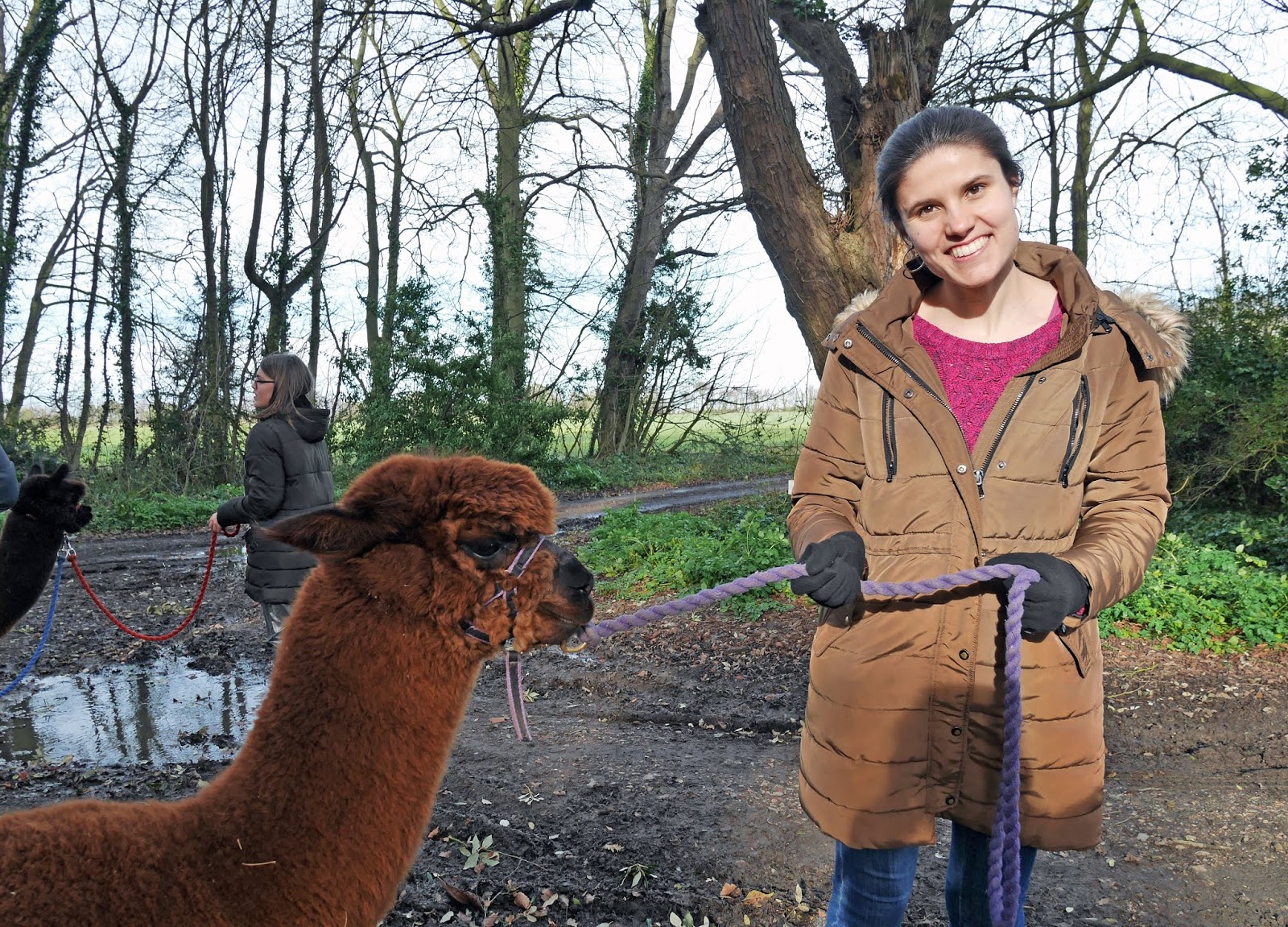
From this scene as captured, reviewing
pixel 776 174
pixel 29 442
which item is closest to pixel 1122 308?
pixel 776 174

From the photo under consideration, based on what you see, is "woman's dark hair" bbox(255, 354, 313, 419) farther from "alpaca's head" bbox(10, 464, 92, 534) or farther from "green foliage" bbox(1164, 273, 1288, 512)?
"green foliage" bbox(1164, 273, 1288, 512)

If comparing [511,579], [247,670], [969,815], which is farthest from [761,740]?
[247,670]

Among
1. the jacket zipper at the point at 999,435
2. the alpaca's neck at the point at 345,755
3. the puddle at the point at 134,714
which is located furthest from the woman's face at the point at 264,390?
the jacket zipper at the point at 999,435

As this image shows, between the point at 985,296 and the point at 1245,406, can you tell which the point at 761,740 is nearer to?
the point at 985,296

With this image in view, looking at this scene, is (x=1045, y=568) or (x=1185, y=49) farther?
(x=1185, y=49)

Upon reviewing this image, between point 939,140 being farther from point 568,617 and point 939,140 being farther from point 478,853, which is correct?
point 478,853

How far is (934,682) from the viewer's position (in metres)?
1.99

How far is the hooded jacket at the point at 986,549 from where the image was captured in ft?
6.34

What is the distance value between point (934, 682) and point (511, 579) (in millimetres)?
1003

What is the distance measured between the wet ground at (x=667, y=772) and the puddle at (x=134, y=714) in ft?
0.07

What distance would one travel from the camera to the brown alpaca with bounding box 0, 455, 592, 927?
5.28ft

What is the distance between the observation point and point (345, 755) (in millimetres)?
1799

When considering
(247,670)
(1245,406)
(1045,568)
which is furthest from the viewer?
(1245,406)

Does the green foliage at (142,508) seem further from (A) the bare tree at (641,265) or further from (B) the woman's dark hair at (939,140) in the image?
(B) the woman's dark hair at (939,140)
